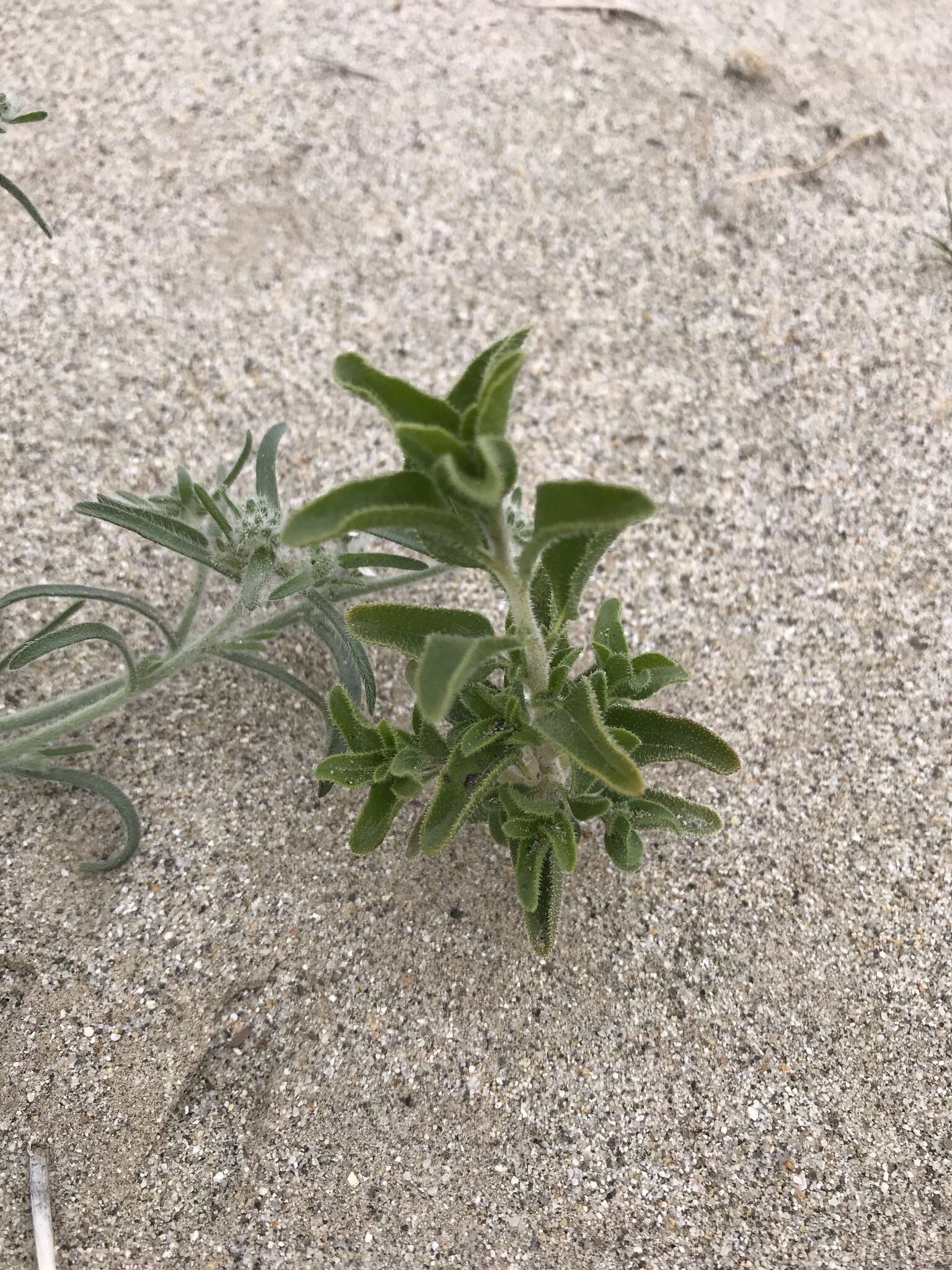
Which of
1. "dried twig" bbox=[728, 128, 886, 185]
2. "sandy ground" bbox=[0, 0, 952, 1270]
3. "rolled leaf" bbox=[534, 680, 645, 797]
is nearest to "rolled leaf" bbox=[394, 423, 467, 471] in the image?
"rolled leaf" bbox=[534, 680, 645, 797]

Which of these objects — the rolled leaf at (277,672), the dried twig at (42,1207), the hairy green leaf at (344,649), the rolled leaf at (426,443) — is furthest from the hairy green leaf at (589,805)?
the dried twig at (42,1207)

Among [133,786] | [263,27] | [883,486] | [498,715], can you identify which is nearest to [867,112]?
[883,486]

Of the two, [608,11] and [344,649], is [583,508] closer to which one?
[344,649]

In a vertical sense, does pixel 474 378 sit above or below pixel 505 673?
above

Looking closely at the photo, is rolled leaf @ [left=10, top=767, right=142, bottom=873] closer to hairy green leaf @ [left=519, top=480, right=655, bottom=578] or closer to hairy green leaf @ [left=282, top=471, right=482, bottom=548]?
hairy green leaf @ [left=282, top=471, right=482, bottom=548]

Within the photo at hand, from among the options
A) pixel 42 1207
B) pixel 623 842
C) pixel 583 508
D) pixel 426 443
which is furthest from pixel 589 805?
pixel 42 1207

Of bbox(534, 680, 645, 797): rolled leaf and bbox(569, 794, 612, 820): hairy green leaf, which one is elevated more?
bbox(534, 680, 645, 797): rolled leaf
